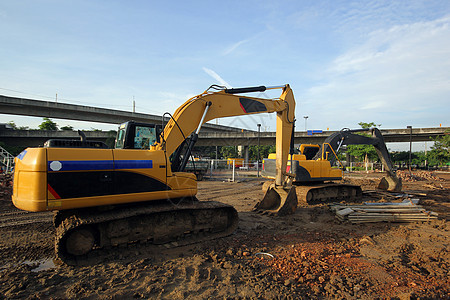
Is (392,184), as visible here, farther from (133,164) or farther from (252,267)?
(133,164)

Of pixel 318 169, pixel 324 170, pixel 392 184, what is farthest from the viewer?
pixel 392 184

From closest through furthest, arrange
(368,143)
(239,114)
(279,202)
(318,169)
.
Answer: (239,114) → (279,202) → (318,169) → (368,143)

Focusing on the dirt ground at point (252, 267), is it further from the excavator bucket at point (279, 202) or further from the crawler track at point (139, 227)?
the excavator bucket at point (279, 202)

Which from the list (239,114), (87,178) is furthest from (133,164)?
(239,114)

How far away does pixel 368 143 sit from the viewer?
40.2 ft

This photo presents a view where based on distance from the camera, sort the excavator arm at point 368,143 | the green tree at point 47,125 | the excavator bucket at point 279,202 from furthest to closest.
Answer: the green tree at point 47,125 < the excavator arm at point 368,143 < the excavator bucket at point 279,202

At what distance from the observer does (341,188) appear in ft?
38.3

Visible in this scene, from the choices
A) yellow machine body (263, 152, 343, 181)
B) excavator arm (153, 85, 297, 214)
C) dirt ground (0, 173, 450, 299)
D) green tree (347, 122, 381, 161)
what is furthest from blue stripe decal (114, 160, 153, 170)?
green tree (347, 122, 381, 161)

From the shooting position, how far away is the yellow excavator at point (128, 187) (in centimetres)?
432

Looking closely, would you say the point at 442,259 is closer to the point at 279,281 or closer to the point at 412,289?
the point at 412,289

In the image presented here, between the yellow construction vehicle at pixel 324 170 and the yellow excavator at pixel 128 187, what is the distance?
4391mm

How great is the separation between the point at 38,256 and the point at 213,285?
3.46m

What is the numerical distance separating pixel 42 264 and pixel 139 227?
5.52ft

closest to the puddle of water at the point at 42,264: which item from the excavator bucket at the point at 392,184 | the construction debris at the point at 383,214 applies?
the construction debris at the point at 383,214
